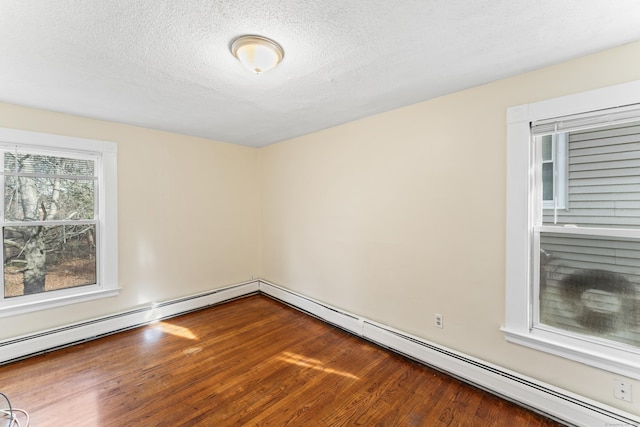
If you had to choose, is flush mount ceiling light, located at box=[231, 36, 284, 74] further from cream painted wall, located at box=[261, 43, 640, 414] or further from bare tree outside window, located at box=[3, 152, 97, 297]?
bare tree outside window, located at box=[3, 152, 97, 297]

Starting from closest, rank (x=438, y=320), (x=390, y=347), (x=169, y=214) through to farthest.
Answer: (x=438, y=320) → (x=390, y=347) → (x=169, y=214)

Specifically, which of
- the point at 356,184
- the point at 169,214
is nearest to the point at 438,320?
the point at 356,184

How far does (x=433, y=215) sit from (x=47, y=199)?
3739 millimetres

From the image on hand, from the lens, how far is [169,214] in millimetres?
3410

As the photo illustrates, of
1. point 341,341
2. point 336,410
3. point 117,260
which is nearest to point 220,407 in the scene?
point 336,410

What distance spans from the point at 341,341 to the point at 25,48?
10.6ft

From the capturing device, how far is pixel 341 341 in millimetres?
2785

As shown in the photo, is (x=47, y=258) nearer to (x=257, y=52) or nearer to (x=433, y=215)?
(x=257, y=52)

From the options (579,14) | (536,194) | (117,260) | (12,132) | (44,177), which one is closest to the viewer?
(579,14)

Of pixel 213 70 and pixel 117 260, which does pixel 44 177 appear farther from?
pixel 213 70

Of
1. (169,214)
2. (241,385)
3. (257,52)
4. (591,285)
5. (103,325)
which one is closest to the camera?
(257,52)

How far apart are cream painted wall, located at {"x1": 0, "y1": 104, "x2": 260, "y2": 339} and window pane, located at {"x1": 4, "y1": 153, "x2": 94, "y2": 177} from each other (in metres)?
0.27

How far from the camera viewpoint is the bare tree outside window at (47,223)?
2.52 meters

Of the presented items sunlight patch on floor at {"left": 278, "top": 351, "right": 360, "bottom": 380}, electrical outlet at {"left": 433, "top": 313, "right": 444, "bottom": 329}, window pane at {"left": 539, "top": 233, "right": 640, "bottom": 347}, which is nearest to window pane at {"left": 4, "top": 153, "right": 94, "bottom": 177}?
sunlight patch on floor at {"left": 278, "top": 351, "right": 360, "bottom": 380}
